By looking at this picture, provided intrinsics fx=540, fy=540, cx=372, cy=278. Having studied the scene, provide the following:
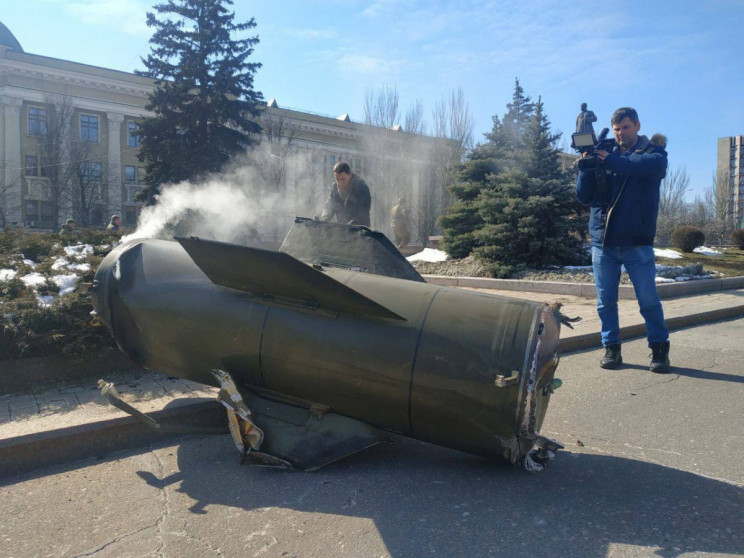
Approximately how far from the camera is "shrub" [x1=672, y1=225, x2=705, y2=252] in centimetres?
2030

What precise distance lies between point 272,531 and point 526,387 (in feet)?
4.33

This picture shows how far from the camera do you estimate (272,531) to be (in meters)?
2.35

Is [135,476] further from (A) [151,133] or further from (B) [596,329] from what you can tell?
(A) [151,133]

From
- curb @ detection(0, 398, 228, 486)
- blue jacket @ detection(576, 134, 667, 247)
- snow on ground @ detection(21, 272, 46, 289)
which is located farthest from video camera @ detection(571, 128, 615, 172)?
snow on ground @ detection(21, 272, 46, 289)

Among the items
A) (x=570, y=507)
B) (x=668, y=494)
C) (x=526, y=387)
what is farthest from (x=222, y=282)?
(x=668, y=494)

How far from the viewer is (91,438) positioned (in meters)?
3.23

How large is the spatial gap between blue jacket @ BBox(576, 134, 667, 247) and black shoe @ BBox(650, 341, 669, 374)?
0.93 m

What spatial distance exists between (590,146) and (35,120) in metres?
50.4

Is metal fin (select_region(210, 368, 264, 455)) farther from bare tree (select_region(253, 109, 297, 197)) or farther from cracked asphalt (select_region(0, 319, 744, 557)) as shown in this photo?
bare tree (select_region(253, 109, 297, 197))

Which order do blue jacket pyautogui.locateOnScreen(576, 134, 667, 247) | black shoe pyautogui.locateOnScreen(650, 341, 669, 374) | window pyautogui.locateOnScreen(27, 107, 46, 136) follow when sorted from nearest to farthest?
blue jacket pyautogui.locateOnScreen(576, 134, 667, 247) → black shoe pyautogui.locateOnScreen(650, 341, 669, 374) → window pyautogui.locateOnScreen(27, 107, 46, 136)

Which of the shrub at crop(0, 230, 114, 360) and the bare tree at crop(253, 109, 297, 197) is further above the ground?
the bare tree at crop(253, 109, 297, 197)

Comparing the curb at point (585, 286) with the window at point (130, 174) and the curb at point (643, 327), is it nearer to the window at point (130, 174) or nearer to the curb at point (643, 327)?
the curb at point (643, 327)

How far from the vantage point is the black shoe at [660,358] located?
190 inches

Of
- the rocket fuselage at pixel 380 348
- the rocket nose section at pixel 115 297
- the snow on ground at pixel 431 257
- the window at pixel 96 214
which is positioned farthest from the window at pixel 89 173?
the rocket fuselage at pixel 380 348
